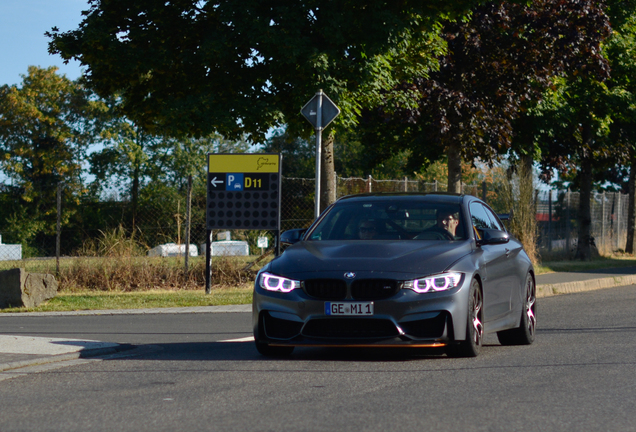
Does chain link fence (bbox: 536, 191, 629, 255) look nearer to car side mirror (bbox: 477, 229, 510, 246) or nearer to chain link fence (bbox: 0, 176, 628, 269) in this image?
chain link fence (bbox: 0, 176, 628, 269)

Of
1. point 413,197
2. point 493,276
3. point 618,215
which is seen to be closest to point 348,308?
point 493,276

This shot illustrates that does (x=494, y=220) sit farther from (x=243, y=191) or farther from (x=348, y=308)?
(x=243, y=191)

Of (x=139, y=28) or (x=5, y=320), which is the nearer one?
(x=5, y=320)

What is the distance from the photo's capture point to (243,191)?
651 inches

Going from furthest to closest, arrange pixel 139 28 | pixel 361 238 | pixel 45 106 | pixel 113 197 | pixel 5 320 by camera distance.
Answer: pixel 45 106
pixel 113 197
pixel 139 28
pixel 5 320
pixel 361 238

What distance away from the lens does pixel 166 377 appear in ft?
23.3

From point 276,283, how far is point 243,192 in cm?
885

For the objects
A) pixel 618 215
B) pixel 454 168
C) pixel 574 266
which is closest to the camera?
pixel 454 168

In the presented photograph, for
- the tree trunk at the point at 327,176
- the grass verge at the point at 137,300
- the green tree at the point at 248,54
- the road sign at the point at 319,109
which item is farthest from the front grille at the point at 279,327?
the tree trunk at the point at 327,176

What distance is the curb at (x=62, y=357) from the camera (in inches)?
305

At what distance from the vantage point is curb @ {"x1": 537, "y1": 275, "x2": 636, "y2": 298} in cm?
1780

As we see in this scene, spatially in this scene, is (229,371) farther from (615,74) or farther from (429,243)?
(615,74)

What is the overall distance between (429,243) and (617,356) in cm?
203

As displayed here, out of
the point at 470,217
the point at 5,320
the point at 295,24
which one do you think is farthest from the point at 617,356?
the point at 295,24
